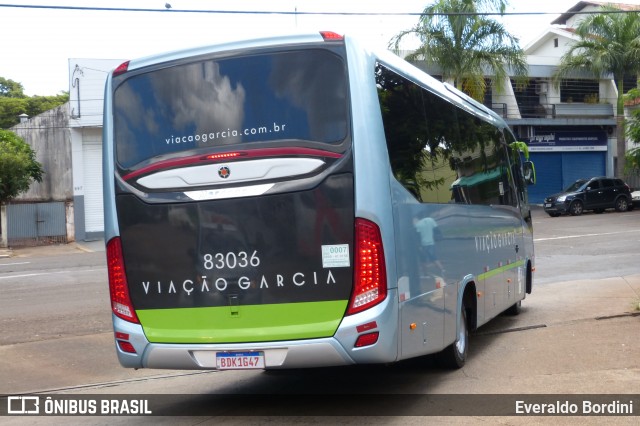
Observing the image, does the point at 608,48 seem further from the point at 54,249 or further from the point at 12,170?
the point at 12,170

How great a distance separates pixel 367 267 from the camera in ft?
22.0

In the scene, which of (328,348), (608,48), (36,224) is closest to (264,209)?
(328,348)

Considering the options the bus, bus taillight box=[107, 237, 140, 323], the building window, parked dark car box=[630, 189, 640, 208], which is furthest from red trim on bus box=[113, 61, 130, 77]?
the building window

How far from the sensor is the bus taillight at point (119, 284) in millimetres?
7324

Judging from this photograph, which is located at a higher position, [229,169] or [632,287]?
[229,169]

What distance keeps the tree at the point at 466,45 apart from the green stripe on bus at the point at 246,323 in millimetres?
31628

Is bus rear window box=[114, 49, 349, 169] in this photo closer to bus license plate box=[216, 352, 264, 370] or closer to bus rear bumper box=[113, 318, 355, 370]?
bus rear bumper box=[113, 318, 355, 370]

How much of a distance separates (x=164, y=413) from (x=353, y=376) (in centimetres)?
225

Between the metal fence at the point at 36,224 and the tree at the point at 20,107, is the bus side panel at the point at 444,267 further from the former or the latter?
the tree at the point at 20,107

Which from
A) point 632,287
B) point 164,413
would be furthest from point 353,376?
point 632,287

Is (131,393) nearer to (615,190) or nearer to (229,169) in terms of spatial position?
(229,169)

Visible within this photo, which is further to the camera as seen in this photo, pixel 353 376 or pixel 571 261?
pixel 571 261

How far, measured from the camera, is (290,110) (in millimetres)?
6867

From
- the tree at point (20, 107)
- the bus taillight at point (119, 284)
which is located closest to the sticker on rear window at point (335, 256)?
the bus taillight at point (119, 284)
